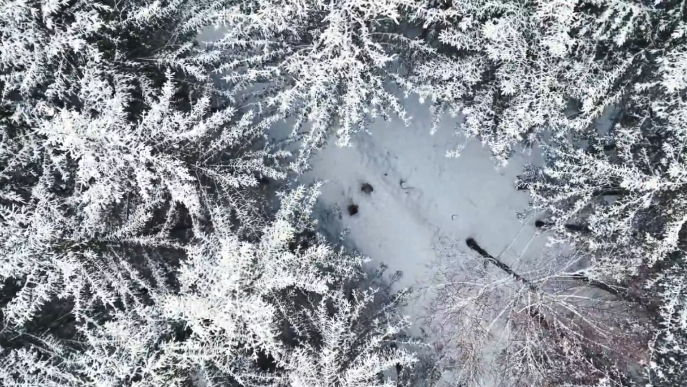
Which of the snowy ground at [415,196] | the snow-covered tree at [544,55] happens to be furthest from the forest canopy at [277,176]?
the snowy ground at [415,196]

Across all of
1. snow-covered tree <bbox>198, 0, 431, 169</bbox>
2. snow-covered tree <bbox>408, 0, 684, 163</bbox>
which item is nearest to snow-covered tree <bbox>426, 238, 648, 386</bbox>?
snow-covered tree <bbox>408, 0, 684, 163</bbox>

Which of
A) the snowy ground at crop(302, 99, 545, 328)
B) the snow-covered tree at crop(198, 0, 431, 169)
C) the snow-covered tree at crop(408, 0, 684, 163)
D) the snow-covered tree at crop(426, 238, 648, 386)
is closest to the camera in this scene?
the snow-covered tree at crop(408, 0, 684, 163)

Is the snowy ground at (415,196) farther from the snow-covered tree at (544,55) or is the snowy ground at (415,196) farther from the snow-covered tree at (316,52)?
the snow-covered tree at (544,55)

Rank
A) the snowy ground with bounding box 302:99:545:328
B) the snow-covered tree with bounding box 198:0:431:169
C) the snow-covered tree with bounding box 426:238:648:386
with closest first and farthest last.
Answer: the snow-covered tree with bounding box 198:0:431:169 < the snow-covered tree with bounding box 426:238:648:386 < the snowy ground with bounding box 302:99:545:328

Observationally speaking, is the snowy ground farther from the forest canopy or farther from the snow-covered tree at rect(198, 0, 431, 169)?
the snow-covered tree at rect(198, 0, 431, 169)

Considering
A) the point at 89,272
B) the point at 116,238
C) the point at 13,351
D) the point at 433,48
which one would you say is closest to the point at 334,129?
the point at 433,48

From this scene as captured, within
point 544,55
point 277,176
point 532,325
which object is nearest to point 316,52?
point 277,176

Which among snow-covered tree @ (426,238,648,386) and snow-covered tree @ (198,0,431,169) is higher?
snow-covered tree @ (198,0,431,169)

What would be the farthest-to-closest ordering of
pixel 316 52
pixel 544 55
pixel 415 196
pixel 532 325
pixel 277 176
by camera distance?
1. pixel 415 196
2. pixel 532 325
3. pixel 277 176
4. pixel 316 52
5. pixel 544 55

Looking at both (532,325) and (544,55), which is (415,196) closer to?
(532,325)

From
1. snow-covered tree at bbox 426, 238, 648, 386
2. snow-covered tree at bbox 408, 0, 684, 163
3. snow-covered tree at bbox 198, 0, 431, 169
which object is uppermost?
snow-covered tree at bbox 408, 0, 684, 163
